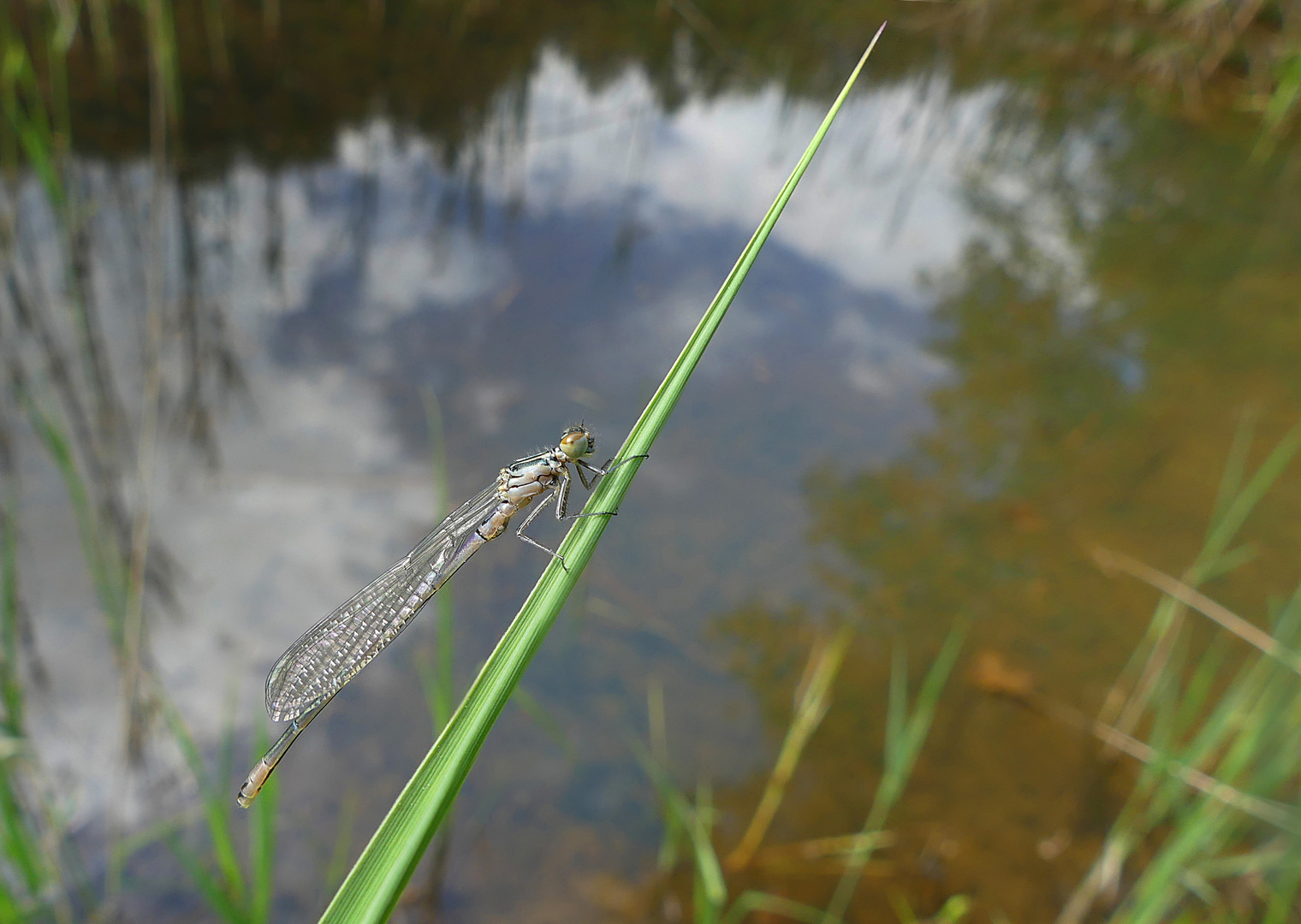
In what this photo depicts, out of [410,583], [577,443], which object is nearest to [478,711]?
[577,443]

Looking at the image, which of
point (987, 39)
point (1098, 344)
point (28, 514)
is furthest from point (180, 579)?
point (987, 39)

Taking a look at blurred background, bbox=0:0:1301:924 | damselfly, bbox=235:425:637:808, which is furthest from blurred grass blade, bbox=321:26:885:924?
blurred background, bbox=0:0:1301:924

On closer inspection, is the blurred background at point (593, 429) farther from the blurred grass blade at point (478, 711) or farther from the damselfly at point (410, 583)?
the blurred grass blade at point (478, 711)

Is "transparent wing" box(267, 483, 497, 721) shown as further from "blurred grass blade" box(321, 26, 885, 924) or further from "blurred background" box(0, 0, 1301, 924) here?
"blurred grass blade" box(321, 26, 885, 924)

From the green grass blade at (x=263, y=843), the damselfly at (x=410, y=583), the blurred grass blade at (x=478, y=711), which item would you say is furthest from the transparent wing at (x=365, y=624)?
the blurred grass blade at (x=478, y=711)

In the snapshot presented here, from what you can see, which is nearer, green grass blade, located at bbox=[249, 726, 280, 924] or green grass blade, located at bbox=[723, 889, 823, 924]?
green grass blade, located at bbox=[249, 726, 280, 924]

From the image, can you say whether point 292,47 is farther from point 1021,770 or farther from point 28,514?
point 1021,770
